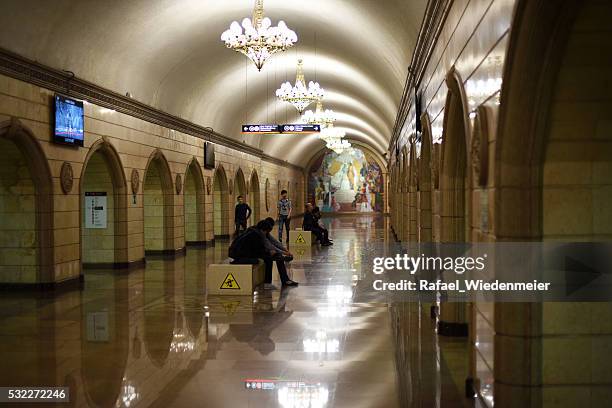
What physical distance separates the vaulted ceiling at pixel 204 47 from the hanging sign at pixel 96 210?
2387 mm

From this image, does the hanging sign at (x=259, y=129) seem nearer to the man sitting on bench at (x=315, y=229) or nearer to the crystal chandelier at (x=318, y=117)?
the crystal chandelier at (x=318, y=117)

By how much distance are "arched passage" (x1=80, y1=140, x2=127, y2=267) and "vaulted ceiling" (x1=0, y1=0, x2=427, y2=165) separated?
6.27ft

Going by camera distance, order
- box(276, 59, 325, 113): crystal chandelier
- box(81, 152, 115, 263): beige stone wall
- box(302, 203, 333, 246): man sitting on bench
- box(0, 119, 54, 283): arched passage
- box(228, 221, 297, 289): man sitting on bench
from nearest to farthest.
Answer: box(228, 221, 297, 289): man sitting on bench → box(0, 119, 54, 283): arched passage → box(81, 152, 115, 263): beige stone wall → box(276, 59, 325, 113): crystal chandelier → box(302, 203, 333, 246): man sitting on bench

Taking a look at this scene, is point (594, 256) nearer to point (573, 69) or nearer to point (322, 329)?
point (573, 69)

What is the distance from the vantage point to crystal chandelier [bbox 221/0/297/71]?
43.6ft

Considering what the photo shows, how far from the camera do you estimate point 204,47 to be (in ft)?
55.2

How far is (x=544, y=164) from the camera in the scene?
4.38 metres

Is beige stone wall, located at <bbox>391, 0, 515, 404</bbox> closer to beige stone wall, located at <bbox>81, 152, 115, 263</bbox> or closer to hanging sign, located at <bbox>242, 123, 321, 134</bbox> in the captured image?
beige stone wall, located at <bbox>81, 152, 115, 263</bbox>

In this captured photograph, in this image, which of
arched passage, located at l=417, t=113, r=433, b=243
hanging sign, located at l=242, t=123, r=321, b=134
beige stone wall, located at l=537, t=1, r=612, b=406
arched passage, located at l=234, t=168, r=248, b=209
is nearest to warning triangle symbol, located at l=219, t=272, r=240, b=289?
arched passage, located at l=417, t=113, r=433, b=243

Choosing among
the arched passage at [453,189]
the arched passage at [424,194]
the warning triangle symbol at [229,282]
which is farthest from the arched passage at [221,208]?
the arched passage at [453,189]

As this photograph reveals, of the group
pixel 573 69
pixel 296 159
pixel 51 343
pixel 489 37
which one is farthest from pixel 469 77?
pixel 296 159

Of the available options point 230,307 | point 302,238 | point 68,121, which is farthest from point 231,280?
point 302,238

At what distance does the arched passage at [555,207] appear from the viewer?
4.28m

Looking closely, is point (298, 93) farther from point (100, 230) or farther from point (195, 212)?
point (100, 230)
